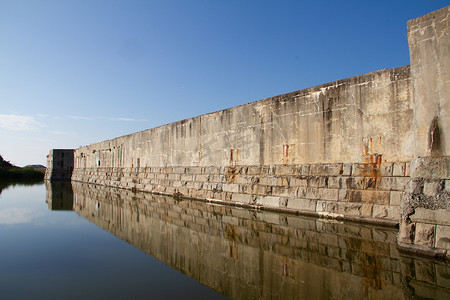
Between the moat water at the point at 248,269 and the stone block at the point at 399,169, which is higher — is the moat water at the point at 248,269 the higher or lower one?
the lower one

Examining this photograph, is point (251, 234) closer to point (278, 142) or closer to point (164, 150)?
point (278, 142)

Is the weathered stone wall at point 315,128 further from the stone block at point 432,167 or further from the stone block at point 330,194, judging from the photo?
the stone block at point 432,167

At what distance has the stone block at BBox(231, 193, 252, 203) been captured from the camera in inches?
314

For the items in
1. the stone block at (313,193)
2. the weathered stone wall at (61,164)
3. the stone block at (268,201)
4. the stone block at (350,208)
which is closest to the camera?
the stone block at (350,208)

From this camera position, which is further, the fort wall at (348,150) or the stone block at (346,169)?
the stone block at (346,169)

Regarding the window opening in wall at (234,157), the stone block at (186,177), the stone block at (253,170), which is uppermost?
the window opening in wall at (234,157)

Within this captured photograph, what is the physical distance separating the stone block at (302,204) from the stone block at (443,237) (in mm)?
2677

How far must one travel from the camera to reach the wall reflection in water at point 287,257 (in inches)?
110

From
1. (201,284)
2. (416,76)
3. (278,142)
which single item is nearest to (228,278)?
(201,284)

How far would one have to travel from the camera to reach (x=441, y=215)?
12.4 ft

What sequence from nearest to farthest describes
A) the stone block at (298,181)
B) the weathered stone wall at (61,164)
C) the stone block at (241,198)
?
the stone block at (298,181), the stone block at (241,198), the weathered stone wall at (61,164)

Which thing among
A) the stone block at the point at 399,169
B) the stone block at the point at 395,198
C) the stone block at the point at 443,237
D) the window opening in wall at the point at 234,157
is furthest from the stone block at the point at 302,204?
the stone block at the point at 443,237

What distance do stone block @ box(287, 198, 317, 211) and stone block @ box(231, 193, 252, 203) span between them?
1375 millimetres

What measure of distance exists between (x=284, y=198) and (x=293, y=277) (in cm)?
400
